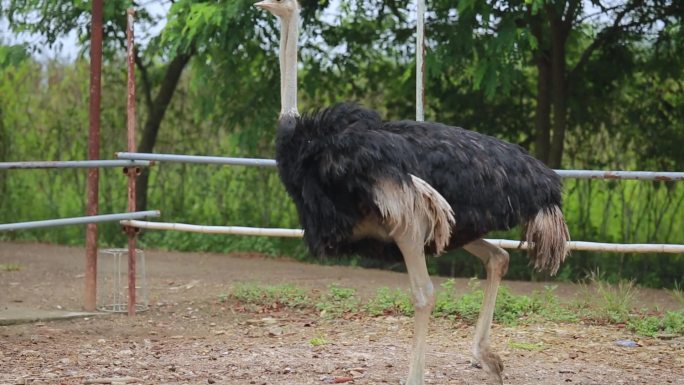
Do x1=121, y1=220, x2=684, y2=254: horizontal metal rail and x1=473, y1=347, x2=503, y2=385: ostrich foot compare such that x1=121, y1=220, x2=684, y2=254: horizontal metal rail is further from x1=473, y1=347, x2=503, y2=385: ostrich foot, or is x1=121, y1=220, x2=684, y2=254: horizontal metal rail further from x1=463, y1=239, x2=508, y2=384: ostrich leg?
x1=473, y1=347, x2=503, y2=385: ostrich foot

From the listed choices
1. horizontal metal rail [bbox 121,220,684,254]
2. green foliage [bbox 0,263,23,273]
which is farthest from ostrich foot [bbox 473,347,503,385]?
green foliage [bbox 0,263,23,273]

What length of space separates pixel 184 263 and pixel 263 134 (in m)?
1.30

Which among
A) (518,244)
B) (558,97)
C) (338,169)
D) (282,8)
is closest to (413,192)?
(338,169)

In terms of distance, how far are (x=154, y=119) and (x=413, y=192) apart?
22.7ft

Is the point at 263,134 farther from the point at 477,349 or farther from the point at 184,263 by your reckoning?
the point at 477,349

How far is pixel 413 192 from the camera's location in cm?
475

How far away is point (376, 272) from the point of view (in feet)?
31.2

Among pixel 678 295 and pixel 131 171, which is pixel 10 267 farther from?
pixel 678 295

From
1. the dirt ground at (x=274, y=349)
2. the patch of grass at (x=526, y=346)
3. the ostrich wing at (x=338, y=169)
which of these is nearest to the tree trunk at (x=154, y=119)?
the dirt ground at (x=274, y=349)

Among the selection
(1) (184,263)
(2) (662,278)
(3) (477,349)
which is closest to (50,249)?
(1) (184,263)

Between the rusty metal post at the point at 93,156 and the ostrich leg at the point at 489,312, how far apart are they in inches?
106

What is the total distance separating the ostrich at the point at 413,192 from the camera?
476 cm

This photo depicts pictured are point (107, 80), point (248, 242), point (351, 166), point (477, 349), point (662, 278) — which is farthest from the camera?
point (107, 80)

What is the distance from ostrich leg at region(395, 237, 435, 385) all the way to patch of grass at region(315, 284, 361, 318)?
201 cm
